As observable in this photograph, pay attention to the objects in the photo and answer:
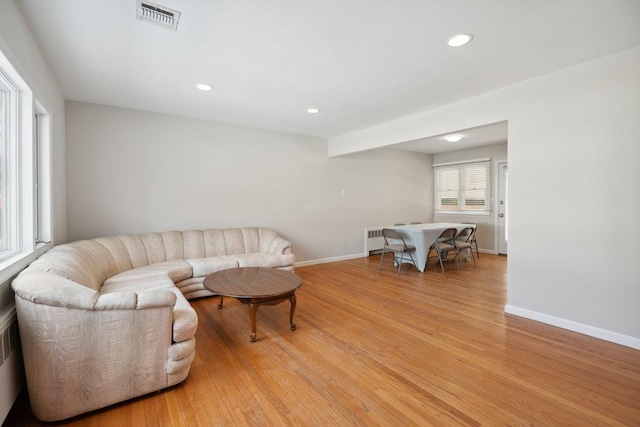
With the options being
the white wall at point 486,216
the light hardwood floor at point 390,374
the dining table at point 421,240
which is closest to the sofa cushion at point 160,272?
the light hardwood floor at point 390,374

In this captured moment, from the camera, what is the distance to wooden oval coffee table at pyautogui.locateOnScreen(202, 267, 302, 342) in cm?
257

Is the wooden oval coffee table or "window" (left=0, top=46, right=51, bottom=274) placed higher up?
"window" (left=0, top=46, right=51, bottom=274)

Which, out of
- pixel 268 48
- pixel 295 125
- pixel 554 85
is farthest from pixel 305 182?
pixel 554 85

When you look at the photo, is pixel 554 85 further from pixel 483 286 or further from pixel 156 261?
pixel 156 261

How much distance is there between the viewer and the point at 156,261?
383 cm

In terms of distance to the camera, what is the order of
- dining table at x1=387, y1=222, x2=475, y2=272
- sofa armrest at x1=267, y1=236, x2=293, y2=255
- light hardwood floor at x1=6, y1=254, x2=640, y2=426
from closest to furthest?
light hardwood floor at x1=6, y1=254, x2=640, y2=426 < sofa armrest at x1=267, y1=236, x2=293, y2=255 < dining table at x1=387, y1=222, x2=475, y2=272

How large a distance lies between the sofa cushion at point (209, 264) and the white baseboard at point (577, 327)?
3.35 m

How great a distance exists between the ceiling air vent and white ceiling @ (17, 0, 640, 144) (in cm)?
6

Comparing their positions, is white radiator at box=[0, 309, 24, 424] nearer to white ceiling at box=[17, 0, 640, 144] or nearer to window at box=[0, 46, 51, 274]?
window at box=[0, 46, 51, 274]

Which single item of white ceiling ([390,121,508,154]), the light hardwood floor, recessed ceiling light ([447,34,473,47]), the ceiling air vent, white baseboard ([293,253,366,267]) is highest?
white ceiling ([390,121,508,154])

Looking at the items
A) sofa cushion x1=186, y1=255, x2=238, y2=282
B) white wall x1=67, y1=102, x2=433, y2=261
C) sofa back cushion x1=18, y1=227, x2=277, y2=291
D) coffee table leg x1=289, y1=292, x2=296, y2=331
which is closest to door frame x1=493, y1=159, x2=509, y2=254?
white wall x1=67, y1=102, x2=433, y2=261

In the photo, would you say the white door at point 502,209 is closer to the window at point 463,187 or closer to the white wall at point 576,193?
the window at point 463,187

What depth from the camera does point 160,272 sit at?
328 centimetres

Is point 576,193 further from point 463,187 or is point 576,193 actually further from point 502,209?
point 463,187
